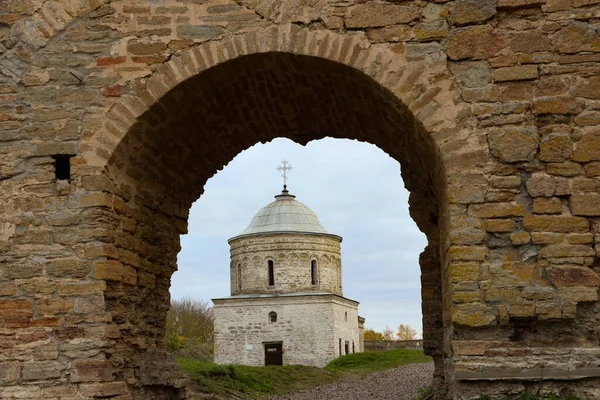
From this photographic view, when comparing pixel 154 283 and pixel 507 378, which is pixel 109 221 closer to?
pixel 154 283

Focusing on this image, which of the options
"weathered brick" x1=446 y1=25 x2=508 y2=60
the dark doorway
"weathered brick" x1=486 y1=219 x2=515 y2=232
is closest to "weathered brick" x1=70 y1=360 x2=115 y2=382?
"weathered brick" x1=486 y1=219 x2=515 y2=232

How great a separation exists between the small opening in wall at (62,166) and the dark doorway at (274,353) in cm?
2732

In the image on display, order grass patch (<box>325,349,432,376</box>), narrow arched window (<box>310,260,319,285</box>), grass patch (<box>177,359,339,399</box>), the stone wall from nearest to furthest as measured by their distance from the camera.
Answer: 1. grass patch (<box>177,359,339,399</box>)
2. grass patch (<box>325,349,432,376</box>)
3. narrow arched window (<box>310,260,319,285</box>)
4. the stone wall

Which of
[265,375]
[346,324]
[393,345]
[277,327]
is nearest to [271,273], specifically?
[277,327]

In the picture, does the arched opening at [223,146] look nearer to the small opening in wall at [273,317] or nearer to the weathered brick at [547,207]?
the weathered brick at [547,207]

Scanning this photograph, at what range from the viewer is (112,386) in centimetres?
560

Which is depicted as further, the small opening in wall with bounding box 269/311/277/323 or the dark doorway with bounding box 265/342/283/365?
the small opening in wall with bounding box 269/311/277/323

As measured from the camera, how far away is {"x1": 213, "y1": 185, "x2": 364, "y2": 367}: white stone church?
32406 mm

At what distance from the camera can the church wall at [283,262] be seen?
33281mm

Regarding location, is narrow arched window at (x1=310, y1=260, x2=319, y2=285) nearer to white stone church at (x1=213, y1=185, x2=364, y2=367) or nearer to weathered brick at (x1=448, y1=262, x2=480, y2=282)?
white stone church at (x1=213, y1=185, x2=364, y2=367)

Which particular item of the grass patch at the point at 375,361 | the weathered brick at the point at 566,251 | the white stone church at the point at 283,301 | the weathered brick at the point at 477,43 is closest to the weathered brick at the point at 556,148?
the weathered brick at the point at 566,251

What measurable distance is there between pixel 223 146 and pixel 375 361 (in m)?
19.4

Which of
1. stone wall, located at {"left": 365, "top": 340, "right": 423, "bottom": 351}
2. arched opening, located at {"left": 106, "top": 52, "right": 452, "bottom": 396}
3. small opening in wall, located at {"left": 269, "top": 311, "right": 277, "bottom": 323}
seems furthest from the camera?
stone wall, located at {"left": 365, "top": 340, "right": 423, "bottom": 351}

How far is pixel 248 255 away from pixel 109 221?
1106 inches
